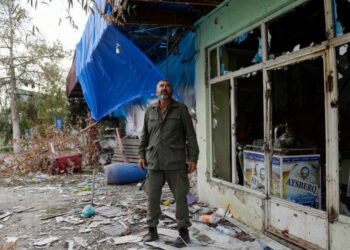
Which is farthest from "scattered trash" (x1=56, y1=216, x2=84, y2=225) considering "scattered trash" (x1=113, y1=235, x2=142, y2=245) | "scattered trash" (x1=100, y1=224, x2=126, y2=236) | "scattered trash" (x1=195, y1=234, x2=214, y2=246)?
"scattered trash" (x1=195, y1=234, x2=214, y2=246)

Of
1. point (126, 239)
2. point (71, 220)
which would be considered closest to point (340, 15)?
point (126, 239)

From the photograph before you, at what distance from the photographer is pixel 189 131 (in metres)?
3.62

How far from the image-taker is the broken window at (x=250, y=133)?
4.14 meters

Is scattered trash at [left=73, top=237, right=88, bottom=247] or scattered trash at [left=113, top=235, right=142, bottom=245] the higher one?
scattered trash at [left=113, top=235, right=142, bottom=245]

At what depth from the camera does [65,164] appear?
9133 mm

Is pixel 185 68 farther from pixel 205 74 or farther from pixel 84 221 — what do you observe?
pixel 84 221

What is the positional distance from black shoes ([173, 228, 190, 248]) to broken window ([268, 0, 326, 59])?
2801 mm

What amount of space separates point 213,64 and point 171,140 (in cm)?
213

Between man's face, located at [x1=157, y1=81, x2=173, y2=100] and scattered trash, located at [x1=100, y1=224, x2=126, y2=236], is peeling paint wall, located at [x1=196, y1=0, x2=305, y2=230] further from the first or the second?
scattered trash, located at [x1=100, y1=224, x2=126, y2=236]

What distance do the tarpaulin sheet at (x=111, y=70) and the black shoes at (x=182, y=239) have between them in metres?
2.57

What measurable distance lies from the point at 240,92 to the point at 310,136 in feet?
5.77

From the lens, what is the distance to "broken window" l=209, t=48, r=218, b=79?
5.04 metres

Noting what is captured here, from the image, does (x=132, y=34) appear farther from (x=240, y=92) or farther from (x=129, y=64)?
(x=240, y=92)

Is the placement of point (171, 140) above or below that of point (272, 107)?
below
